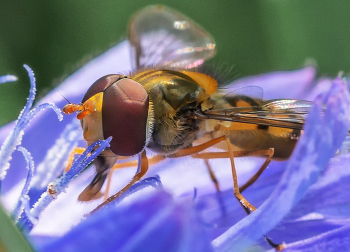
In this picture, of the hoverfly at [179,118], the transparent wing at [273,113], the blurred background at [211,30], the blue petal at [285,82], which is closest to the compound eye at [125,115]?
the hoverfly at [179,118]

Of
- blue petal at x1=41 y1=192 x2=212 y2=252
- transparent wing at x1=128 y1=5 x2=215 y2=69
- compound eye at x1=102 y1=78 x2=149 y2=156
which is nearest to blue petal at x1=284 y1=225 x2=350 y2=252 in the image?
blue petal at x1=41 y1=192 x2=212 y2=252

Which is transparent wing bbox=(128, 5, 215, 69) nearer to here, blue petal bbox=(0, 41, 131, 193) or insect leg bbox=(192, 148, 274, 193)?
blue petal bbox=(0, 41, 131, 193)

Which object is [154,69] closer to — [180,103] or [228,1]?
[180,103]

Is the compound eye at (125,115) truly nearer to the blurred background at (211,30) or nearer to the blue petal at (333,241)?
the blue petal at (333,241)

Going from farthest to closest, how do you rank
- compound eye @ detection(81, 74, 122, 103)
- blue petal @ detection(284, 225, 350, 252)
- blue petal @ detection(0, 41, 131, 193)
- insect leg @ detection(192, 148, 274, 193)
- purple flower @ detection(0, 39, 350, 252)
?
blue petal @ detection(0, 41, 131, 193) → insect leg @ detection(192, 148, 274, 193) → compound eye @ detection(81, 74, 122, 103) → blue petal @ detection(284, 225, 350, 252) → purple flower @ detection(0, 39, 350, 252)

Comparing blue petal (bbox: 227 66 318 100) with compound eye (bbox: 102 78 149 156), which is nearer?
compound eye (bbox: 102 78 149 156)

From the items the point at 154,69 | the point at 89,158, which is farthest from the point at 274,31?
the point at 89,158

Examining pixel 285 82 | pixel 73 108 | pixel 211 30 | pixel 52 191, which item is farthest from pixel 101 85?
pixel 211 30
